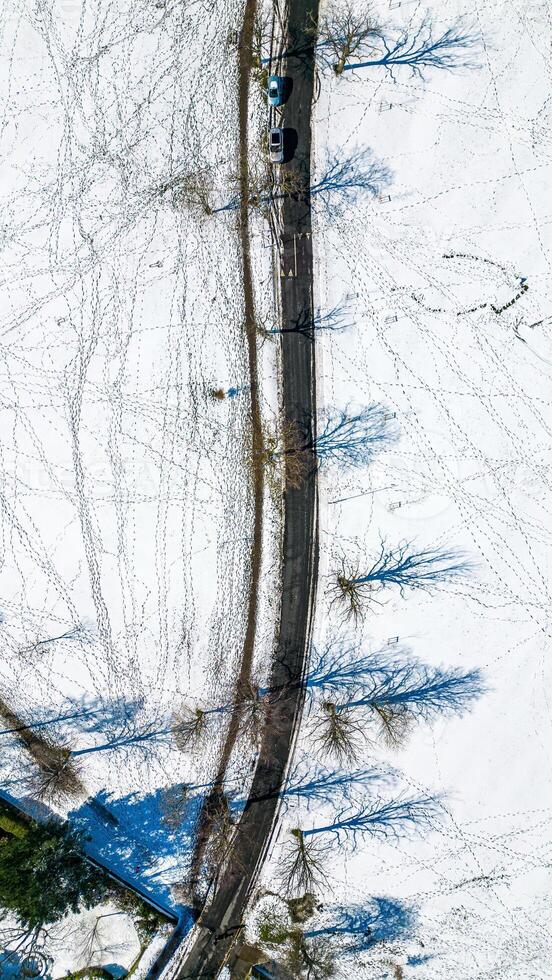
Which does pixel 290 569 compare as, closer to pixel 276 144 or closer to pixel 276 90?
pixel 276 144

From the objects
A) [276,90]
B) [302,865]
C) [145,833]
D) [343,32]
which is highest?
[343,32]

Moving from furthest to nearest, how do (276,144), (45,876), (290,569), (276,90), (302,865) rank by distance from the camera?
(290,569) < (276,90) < (276,144) < (302,865) < (45,876)

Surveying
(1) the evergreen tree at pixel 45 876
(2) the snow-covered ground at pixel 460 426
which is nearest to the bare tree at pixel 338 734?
(2) the snow-covered ground at pixel 460 426

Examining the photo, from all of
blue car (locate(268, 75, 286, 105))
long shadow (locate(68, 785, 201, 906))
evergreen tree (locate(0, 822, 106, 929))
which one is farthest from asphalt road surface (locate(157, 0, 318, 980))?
evergreen tree (locate(0, 822, 106, 929))

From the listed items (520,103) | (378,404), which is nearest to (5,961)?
(378,404)

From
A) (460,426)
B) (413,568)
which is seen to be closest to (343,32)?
(460,426)
